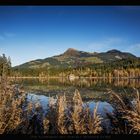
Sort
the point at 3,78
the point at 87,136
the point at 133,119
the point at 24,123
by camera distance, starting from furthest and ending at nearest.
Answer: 1. the point at 3,78
2. the point at 24,123
3. the point at 133,119
4. the point at 87,136

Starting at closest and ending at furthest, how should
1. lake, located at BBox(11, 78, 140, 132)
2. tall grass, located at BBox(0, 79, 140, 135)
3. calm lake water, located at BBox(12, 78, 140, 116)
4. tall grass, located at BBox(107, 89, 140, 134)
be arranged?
tall grass, located at BBox(107, 89, 140, 134) < tall grass, located at BBox(0, 79, 140, 135) < lake, located at BBox(11, 78, 140, 132) < calm lake water, located at BBox(12, 78, 140, 116)

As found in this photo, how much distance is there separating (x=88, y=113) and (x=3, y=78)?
176 cm

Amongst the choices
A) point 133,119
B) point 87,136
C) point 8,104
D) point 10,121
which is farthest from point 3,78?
point 133,119

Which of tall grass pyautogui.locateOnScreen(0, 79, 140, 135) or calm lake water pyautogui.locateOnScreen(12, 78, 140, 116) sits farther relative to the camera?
calm lake water pyautogui.locateOnScreen(12, 78, 140, 116)

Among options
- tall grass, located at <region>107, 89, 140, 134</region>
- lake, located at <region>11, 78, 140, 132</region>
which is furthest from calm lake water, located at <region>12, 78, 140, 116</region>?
tall grass, located at <region>107, 89, 140, 134</region>

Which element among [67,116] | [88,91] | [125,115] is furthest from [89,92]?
[125,115]

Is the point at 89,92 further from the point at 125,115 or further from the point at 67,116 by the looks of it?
the point at 125,115

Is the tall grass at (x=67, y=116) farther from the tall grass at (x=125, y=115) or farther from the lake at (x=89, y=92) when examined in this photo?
the lake at (x=89, y=92)

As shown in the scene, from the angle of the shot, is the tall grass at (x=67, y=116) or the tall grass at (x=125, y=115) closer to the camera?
the tall grass at (x=125, y=115)

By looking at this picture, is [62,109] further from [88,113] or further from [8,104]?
[8,104]

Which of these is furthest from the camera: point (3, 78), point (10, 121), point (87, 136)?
point (3, 78)

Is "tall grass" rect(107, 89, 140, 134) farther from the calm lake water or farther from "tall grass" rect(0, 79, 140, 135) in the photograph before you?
the calm lake water

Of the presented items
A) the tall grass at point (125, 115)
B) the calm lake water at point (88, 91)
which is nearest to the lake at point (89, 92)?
the calm lake water at point (88, 91)
